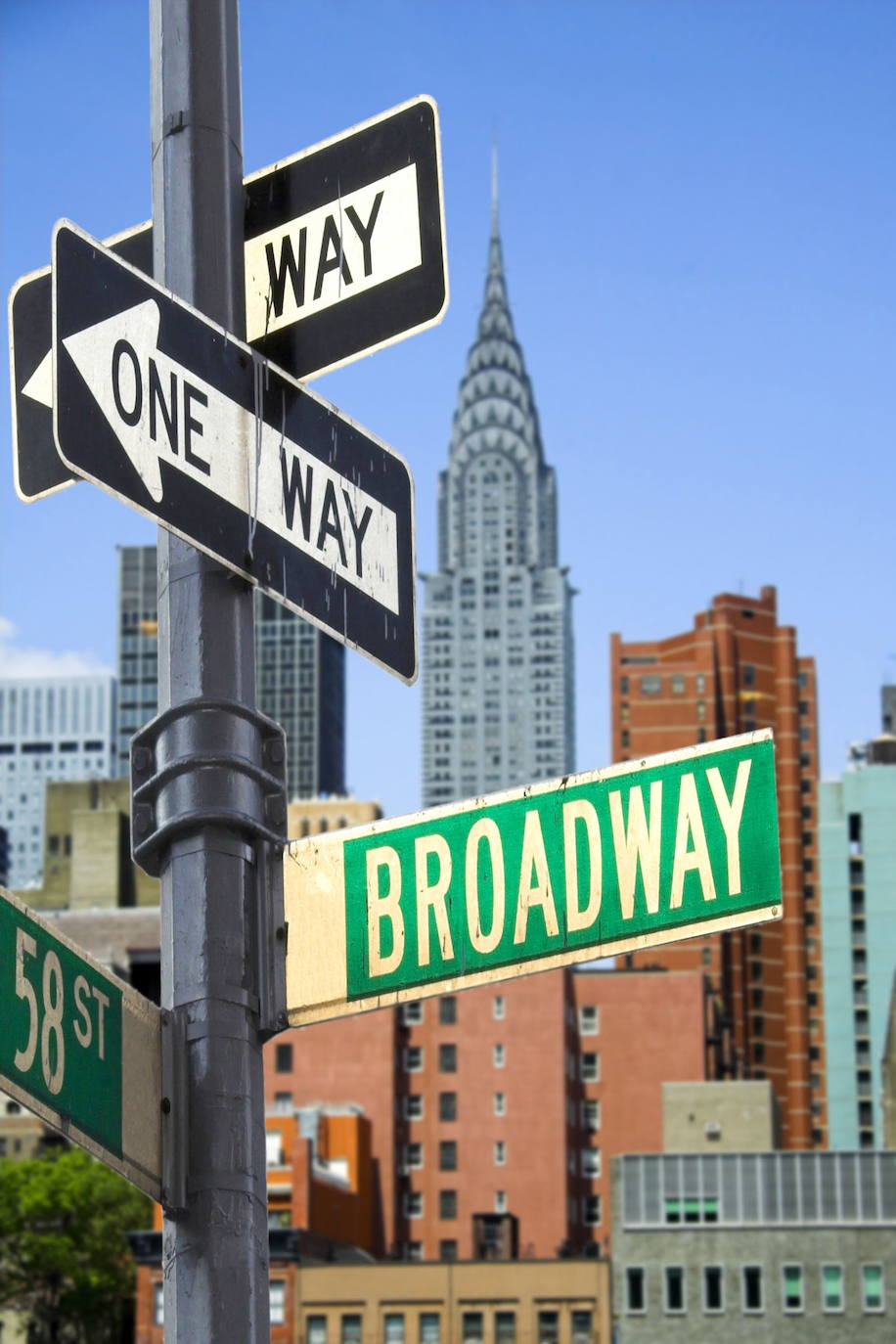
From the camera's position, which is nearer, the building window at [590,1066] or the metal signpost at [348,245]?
the metal signpost at [348,245]

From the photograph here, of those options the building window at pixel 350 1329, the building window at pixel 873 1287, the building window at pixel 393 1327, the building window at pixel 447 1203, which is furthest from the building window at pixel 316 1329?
the building window at pixel 447 1203

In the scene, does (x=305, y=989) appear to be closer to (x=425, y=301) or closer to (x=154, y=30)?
(x=425, y=301)

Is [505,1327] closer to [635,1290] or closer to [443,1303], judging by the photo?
[443,1303]

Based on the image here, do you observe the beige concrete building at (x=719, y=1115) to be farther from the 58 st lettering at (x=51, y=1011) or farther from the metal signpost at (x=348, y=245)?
the 58 st lettering at (x=51, y=1011)

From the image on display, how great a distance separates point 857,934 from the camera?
173 metres

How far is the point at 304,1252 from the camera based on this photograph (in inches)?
3691

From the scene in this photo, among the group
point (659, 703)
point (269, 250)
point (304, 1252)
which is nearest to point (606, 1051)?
point (304, 1252)

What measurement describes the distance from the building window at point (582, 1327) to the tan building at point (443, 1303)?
0.04m

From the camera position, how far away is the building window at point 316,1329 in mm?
91625

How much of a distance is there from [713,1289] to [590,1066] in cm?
3571

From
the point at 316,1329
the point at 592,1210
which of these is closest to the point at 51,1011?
the point at 316,1329

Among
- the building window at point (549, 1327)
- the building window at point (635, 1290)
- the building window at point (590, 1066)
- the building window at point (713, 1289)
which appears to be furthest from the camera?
the building window at point (590, 1066)

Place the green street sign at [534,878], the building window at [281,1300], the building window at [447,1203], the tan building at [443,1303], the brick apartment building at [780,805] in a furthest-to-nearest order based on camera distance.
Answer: the brick apartment building at [780,805]
the building window at [447,1203]
the tan building at [443,1303]
the building window at [281,1300]
the green street sign at [534,878]

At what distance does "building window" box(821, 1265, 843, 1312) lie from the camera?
87312mm
